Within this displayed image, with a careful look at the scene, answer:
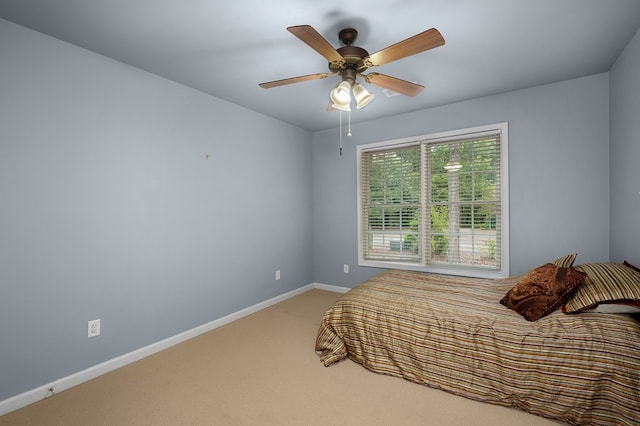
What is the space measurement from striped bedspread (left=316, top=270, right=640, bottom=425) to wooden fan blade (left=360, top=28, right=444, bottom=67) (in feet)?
5.97

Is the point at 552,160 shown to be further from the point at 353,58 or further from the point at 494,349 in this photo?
the point at 353,58

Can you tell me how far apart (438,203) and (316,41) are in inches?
108

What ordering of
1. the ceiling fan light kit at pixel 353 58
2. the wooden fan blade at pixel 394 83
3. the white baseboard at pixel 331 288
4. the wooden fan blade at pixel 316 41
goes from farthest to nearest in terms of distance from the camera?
the white baseboard at pixel 331 288 < the wooden fan blade at pixel 394 83 < the ceiling fan light kit at pixel 353 58 < the wooden fan blade at pixel 316 41

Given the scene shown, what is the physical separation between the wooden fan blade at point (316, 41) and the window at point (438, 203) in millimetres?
2225

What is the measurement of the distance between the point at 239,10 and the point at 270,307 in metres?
3.28

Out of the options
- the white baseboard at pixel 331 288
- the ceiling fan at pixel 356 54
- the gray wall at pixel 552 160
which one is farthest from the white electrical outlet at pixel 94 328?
the gray wall at pixel 552 160

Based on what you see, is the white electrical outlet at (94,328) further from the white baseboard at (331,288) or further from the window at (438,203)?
the window at (438,203)

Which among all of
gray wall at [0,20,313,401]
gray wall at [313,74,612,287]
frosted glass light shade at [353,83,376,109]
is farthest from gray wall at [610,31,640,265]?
gray wall at [0,20,313,401]

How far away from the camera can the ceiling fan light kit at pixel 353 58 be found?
1.72 meters

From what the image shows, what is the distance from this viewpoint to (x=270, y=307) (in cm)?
401

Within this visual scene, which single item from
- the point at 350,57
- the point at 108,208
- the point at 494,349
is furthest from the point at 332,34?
the point at 494,349

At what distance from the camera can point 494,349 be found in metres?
1.99

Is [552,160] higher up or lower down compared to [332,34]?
lower down

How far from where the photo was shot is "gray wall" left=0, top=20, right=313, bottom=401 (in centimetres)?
206
